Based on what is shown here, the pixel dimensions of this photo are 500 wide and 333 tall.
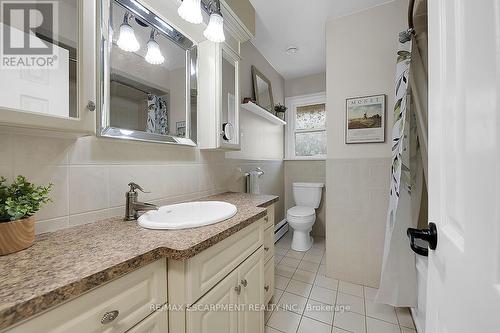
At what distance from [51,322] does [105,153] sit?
696 millimetres

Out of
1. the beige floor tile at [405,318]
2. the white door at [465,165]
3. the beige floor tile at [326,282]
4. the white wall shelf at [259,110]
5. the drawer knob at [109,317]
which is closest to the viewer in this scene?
the white door at [465,165]

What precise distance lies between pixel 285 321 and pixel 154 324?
113cm

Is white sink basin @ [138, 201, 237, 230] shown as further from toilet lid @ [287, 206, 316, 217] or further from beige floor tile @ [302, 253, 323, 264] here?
beige floor tile @ [302, 253, 323, 264]

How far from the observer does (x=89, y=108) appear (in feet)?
2.36

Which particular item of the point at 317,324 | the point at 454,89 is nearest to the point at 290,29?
the point at 454,89

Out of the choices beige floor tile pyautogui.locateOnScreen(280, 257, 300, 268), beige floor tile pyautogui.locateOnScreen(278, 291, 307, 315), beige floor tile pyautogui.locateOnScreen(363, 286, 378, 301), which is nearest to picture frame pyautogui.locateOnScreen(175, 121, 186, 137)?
beige floor tile pyautogui.locateOnScreen(278, 291, 307, 315)

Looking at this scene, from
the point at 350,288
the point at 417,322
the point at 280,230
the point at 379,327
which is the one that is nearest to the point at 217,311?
the point at 379,327

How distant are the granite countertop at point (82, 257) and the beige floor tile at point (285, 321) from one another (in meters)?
0.97

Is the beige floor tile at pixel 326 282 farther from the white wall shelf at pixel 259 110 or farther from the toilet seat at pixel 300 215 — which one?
the white wall shelf at pixel 259 110

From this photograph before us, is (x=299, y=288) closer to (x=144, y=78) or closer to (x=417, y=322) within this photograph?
(x=417, y=322)

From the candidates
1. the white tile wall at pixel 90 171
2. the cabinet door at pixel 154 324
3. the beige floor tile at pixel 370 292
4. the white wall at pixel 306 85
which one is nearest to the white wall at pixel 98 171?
the white tile wall at pixel 90 171

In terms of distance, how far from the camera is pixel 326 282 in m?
1.87

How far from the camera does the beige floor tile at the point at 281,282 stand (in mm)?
1787

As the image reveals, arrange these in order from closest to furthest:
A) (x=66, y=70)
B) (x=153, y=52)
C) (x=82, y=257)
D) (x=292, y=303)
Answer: (x=82, y=257), (x=66, y=70), (x=153, y=52), (x=292, y=303)
